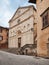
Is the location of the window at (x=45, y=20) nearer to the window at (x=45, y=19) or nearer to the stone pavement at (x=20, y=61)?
the window at (x=45, y=19)

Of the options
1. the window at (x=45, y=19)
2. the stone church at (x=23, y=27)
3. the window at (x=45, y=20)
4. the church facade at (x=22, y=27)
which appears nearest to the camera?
the window at (x=45, y=19)

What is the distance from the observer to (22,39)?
3856 cm

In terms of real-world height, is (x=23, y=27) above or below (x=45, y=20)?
above

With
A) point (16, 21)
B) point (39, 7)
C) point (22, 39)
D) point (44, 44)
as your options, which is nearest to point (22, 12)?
point (16, 21)

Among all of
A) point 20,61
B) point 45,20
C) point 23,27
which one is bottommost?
point 20,61

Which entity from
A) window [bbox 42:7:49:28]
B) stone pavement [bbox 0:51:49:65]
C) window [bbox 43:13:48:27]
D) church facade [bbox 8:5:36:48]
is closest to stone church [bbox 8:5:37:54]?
church facade [bbox 8:5:36:48]

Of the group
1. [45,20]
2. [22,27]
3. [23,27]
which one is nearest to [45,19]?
[45,20]

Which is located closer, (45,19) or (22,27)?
(45,19)

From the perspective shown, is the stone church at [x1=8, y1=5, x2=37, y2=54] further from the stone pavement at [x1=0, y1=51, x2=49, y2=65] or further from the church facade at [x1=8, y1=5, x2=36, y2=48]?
the stone pavement at [x1=0, y1=51, x2=49, y2=65]

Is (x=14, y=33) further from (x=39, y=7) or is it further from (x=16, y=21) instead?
(x=39, y=7)

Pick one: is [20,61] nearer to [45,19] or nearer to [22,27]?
[45,19]

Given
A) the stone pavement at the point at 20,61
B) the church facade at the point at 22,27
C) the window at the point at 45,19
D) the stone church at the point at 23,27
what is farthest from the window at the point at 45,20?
the church facade at the point at 22,27

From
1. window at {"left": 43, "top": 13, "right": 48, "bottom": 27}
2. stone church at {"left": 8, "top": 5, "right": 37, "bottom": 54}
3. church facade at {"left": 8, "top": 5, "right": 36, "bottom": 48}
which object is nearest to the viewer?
window at {"left": 43, "top": 13, "right": 48, "bottom": 27}

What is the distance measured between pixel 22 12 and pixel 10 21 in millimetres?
6352
